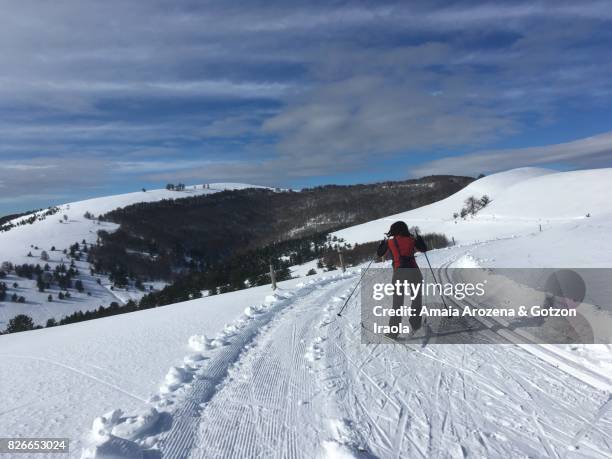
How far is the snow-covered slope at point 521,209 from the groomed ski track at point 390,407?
52.1 metres

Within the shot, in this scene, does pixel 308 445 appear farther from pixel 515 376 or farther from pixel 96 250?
pixel 96 250

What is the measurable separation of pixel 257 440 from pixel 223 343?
3686 millimetres

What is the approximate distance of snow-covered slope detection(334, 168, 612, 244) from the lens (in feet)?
216

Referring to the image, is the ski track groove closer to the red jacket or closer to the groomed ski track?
the groomed ski track

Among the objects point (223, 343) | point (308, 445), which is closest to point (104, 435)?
point (308, 445)

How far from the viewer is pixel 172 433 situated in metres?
4.15

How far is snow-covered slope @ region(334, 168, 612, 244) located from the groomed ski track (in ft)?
171

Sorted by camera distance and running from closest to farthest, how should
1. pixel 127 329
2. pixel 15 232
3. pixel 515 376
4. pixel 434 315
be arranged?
pixel 515 376 → pixel 434 315 → pixel 127 329 → pixel 15 232

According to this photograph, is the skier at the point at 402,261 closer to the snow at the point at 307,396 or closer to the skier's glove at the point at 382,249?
the skier's glove at the point at 382,249

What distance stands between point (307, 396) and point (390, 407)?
0.99m
